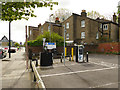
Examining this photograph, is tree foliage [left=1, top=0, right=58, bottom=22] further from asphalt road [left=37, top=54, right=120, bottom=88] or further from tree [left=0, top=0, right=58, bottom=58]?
asphalt road [left=37, top=54, right=120, bottom=88]

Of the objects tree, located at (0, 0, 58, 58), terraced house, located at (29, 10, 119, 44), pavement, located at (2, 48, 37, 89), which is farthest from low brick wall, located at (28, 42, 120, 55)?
tree, located at (0, 0, 58, 58)

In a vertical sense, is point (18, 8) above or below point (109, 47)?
above

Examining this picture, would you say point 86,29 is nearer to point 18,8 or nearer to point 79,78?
point 79,78

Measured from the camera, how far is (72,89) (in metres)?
4.20

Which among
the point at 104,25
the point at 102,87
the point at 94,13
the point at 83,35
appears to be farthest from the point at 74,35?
the point at 102,87

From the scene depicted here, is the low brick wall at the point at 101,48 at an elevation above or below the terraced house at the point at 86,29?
below

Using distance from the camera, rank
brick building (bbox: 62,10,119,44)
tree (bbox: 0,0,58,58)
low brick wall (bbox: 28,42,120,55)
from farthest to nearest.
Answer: brick building (bbox: 62,10,119,44)
low brick wall (bbox: 28,42,120,55)
tree (bbox: 0,0,58,58)

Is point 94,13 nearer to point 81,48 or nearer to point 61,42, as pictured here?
point 61,42

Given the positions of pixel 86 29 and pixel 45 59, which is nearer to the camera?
pixel 45 59

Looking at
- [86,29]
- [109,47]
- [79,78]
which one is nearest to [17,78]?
[79,78]

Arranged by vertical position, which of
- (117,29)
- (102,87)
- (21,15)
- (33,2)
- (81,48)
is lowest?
(102,87)

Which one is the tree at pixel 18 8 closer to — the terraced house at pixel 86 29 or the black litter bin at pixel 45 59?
the black litter bin at pixel 45 59

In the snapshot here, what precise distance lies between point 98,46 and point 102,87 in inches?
931

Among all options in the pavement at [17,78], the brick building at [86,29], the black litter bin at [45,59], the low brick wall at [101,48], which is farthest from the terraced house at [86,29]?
the pavement at [17,78]
